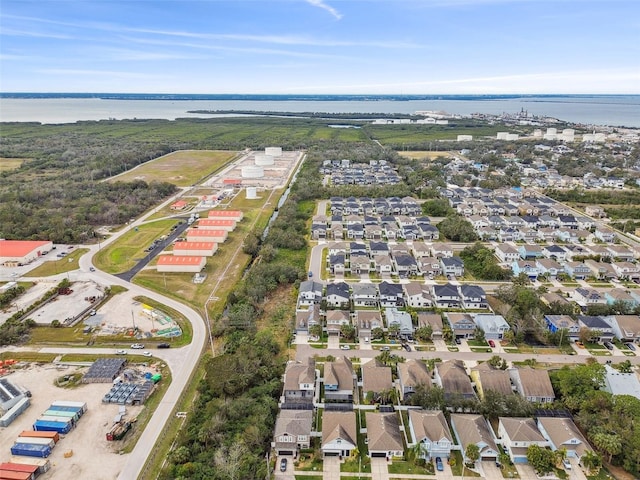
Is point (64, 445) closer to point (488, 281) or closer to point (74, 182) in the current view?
point (488, 281)

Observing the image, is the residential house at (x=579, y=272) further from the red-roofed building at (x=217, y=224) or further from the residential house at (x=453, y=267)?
the red-roofed building at (x=217, y=224)

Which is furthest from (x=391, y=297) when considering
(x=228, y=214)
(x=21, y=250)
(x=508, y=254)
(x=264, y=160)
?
(x=264, y=160)

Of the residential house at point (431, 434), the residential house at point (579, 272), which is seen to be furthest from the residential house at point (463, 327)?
the residential house at point (579, 272)

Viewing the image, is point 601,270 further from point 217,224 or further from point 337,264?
point 217,224

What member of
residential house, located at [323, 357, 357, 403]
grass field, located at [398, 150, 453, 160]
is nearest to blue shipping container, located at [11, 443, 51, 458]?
residential house, located at [323, 357, 357, 403]

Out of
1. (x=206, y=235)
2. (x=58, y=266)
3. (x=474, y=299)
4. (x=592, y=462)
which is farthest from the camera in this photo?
(x=206, y=235)

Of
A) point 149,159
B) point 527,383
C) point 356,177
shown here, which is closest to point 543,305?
point 527,383
